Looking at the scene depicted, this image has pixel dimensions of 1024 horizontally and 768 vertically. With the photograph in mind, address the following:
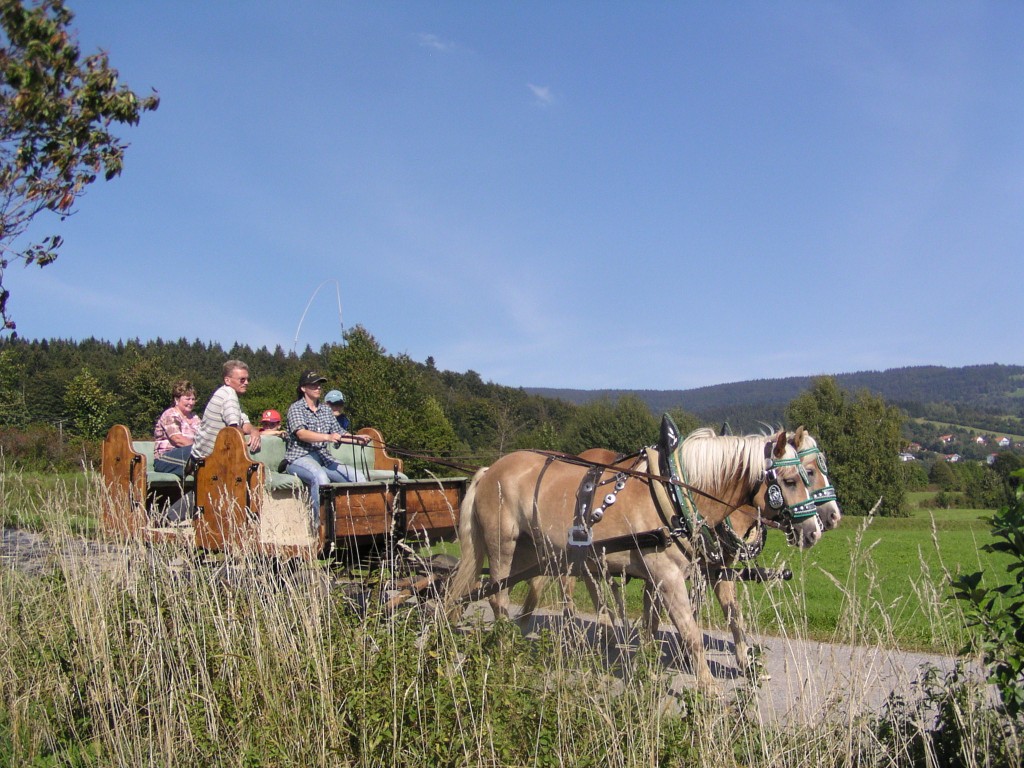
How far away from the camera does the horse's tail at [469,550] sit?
5.90 meters

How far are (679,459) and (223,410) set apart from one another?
379 centimetres

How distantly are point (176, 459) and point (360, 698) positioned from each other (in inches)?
186

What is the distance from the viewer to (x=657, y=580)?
5180 millimetres

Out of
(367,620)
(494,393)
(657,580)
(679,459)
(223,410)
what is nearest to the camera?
(367,620)

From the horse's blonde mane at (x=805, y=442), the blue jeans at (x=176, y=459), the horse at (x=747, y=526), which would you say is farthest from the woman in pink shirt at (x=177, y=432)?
the horse's blonde mane at (x=805, y=442)

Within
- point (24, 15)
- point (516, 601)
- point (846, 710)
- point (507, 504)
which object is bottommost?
point (516, 601)

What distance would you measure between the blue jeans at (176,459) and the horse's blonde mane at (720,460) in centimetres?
446

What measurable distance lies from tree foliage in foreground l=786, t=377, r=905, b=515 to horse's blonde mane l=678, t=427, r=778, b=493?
2267 inches

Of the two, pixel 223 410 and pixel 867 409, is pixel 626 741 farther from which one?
pixel 867 409

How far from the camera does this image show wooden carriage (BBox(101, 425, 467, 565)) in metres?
5.87

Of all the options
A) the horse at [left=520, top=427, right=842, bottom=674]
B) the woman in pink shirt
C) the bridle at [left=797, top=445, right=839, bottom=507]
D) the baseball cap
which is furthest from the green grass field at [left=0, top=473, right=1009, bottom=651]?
the baseball cap

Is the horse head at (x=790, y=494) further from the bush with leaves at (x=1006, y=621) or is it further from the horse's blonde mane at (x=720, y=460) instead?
the bush with leaves at (x=1006, y=621)

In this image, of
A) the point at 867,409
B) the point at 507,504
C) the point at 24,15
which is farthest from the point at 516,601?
the point at 867,409

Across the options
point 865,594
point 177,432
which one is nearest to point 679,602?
point 865,594
